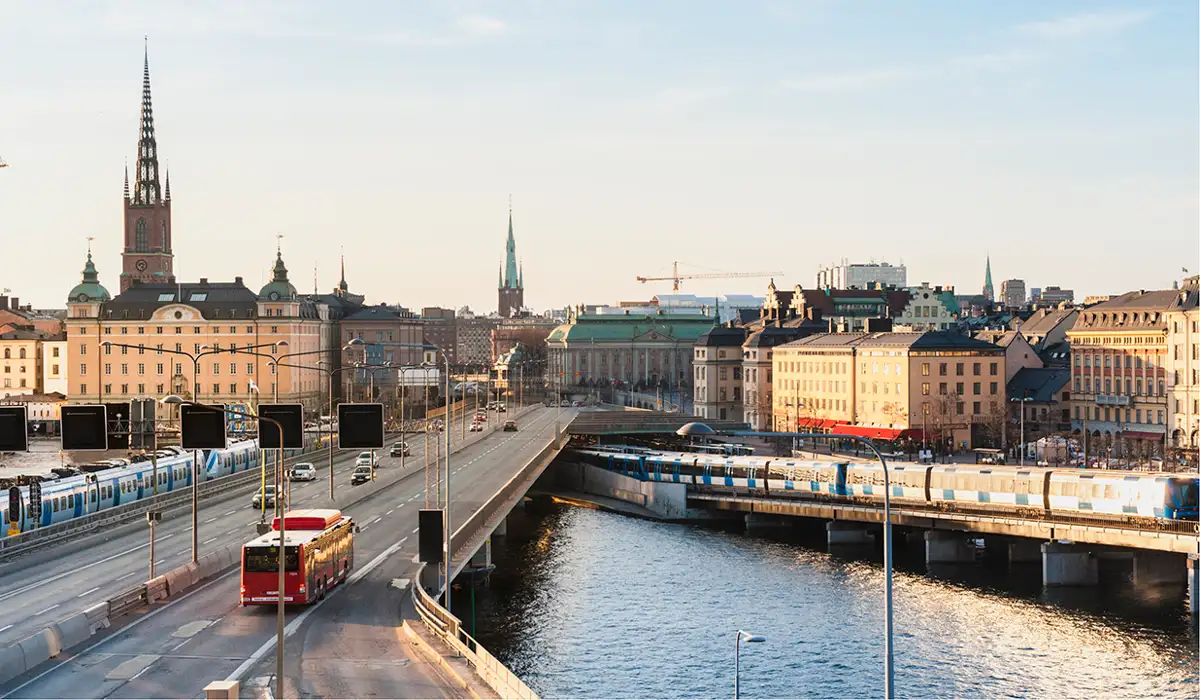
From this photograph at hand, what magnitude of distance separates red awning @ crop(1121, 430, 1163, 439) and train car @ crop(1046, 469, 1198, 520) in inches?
2190

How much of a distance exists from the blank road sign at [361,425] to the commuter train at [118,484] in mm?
26118

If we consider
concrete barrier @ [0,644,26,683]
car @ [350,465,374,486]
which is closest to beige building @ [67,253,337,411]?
car @ [350,465,374,486]

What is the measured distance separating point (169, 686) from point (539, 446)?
293 feet

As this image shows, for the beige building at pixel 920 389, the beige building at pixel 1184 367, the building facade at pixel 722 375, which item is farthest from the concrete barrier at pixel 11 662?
the building facade at pixel 722 375

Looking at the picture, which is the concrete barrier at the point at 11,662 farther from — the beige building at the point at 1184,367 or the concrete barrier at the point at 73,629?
the beige building at the point at 1184,367

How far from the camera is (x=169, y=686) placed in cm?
4175

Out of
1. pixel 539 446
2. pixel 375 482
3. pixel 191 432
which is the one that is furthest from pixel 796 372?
pixel 191 432

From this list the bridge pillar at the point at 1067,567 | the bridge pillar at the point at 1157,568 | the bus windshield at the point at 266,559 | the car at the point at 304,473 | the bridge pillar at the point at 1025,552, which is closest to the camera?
the bus windshield at the point at 266,559

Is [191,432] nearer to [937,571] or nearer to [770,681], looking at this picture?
[770,681]

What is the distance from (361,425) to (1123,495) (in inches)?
1756

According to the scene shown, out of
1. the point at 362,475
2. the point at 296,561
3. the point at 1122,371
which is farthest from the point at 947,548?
the point at 1122,371

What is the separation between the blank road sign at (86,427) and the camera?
153 ft

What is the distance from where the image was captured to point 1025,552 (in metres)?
89.2

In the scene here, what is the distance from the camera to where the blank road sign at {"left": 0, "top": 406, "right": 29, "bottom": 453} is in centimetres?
4619
